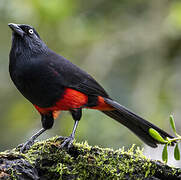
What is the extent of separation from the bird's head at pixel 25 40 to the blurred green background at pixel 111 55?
136cm

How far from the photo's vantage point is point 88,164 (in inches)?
142

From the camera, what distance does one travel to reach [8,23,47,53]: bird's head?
191 inches

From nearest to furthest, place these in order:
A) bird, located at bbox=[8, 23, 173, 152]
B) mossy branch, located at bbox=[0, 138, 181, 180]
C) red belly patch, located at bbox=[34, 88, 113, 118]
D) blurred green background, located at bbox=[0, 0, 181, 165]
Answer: mossy branch, located at bbox=[0, 138, 181, 180] < bird, located at bbox=[8, 23, 173, 152] < red belly patch, located at bbox=[34, 88, 113, 118] < blurred green background, located at bbox=[0, 0, 181, 165]

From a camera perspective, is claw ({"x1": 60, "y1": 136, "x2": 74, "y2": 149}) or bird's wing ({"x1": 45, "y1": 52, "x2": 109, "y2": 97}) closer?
claw ({"x1": 60, "y1": 136, "x2": 74, "y2": 149})

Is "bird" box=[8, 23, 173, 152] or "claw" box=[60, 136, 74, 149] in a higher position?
"bird" box=[8, 23, 173, 152]

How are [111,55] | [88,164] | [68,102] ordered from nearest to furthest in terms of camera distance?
[88,164]
[68,102]
[111,55]

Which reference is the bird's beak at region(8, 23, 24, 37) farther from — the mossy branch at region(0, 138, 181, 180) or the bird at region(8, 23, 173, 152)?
the mossy branch at region(0, 138, 181, 180)

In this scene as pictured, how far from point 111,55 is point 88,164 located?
12.5 feet

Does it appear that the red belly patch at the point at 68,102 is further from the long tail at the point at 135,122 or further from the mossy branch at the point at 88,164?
the mossy branch at the point at 88,164

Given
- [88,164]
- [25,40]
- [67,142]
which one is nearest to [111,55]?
[25,40]

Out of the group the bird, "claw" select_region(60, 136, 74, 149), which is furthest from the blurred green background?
"claw" select_region(60, 136, 74, 149)

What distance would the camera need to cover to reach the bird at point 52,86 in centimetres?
454

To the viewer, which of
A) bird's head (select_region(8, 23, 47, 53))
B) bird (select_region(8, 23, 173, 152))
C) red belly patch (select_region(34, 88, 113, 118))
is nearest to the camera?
bird (select_region(8, 23, 173, 152))

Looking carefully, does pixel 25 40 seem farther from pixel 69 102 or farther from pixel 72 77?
pixel 69 102
